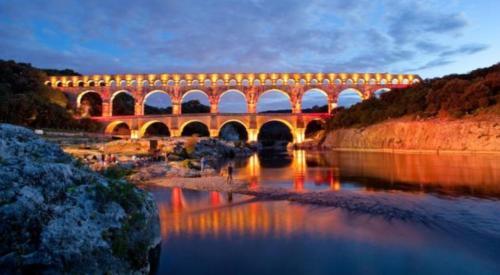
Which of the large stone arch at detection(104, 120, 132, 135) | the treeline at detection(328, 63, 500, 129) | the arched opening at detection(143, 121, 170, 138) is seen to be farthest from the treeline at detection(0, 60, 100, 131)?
the treeline at detection(328, 63, 500, 129)

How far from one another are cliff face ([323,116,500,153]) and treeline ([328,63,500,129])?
6.53 ft

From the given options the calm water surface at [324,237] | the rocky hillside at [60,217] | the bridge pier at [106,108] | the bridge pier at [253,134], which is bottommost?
the calm water surface at [324,237]

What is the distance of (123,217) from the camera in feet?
19.9

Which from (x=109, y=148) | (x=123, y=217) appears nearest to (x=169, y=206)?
(x=123, y=217)

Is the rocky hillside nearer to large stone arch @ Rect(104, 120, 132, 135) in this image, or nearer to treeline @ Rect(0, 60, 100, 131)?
treeline @ Rect(0, 60, 100, 131)

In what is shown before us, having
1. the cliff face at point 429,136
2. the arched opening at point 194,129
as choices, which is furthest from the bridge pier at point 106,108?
the cliff face at point 429,136

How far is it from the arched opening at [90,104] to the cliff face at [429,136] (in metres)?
58.8

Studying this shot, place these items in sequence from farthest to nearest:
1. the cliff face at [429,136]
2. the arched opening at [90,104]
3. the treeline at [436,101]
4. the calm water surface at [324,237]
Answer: the arched opening at [90,104] < the treeline at [436,101] < the cliff face at [429,136] < the calm water surface at [324,237]

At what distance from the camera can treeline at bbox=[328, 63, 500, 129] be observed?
4541cm

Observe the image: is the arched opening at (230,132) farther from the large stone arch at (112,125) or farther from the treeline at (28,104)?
the treeline at (28,104)

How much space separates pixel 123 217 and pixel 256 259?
320cm

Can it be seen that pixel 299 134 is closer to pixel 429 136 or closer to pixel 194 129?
pixel 194 129

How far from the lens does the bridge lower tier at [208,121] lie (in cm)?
8181

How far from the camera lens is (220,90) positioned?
290ft
